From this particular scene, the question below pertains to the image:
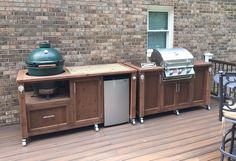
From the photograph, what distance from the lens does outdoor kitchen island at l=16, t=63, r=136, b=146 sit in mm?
3418

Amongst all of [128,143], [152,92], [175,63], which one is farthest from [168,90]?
[128,143]

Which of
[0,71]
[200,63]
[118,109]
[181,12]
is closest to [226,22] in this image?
[181,12]

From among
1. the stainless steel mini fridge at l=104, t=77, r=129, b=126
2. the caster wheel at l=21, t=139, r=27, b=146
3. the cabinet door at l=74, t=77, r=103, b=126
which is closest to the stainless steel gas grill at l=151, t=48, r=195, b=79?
the stainless steel mini fridge at l=104, t=77, r=129, b=126

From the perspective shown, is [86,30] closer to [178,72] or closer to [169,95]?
[178,72]

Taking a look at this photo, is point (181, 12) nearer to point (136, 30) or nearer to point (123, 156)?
point (136, 30)

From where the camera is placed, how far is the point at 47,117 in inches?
140

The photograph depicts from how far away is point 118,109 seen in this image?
13.1 ft

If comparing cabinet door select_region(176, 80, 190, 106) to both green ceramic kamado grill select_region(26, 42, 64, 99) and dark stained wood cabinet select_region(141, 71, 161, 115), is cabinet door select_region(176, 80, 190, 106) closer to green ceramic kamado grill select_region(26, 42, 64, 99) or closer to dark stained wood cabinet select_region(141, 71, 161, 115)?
dark stained wood cabinet select_region(141, 71, 161, 115)

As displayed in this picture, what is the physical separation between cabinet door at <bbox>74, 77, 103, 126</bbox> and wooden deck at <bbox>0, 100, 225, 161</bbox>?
0.20m

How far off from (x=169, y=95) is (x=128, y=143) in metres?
1.35

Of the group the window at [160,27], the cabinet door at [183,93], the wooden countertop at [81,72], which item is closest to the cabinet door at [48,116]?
the wooden countertop at [81,72]

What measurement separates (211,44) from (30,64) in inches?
158

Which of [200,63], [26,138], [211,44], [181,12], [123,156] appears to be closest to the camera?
[123,156]

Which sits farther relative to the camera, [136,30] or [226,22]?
[226,22]
